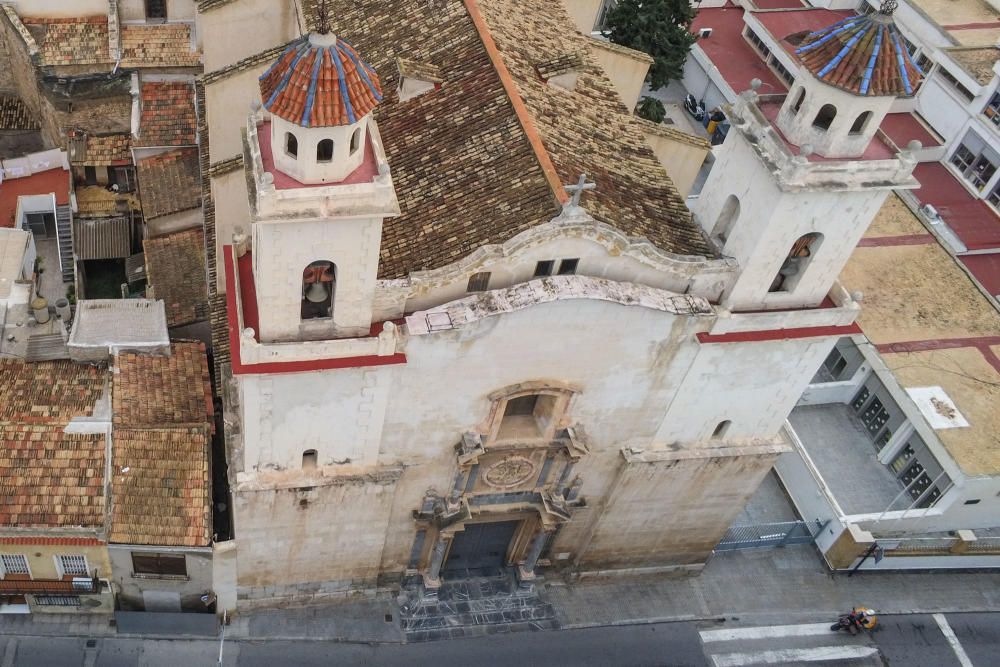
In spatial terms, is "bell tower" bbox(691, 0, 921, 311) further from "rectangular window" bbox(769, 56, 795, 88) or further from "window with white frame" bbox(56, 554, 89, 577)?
"rectangular window" bbox(769, 56, 795, 88)

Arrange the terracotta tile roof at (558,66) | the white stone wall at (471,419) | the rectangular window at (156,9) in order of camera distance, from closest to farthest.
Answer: the white stone wall at (471,419) → the terracotta tile roof at (558,66) → the rectangular window at (156,9)

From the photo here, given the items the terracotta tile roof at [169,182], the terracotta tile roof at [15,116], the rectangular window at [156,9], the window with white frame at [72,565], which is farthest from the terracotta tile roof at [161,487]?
the rectangular window at [156,9]

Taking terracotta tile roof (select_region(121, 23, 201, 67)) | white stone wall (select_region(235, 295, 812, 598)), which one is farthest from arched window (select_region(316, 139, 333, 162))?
terracotta tile roof (select_region(121, 23, 201, 67))

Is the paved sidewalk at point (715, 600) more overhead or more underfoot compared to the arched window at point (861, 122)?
more underfoot

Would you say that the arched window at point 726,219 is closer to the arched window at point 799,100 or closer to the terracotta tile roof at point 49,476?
the arched window at point 799,100

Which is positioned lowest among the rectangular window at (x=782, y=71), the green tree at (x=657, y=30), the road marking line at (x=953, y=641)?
the road marking line at (x=953, y=641)

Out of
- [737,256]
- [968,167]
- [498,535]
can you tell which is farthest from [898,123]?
[498,535]

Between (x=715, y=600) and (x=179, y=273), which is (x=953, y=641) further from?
(x=179, y=273)

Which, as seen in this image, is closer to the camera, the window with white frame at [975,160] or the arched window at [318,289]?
the arched window at [318,289]
